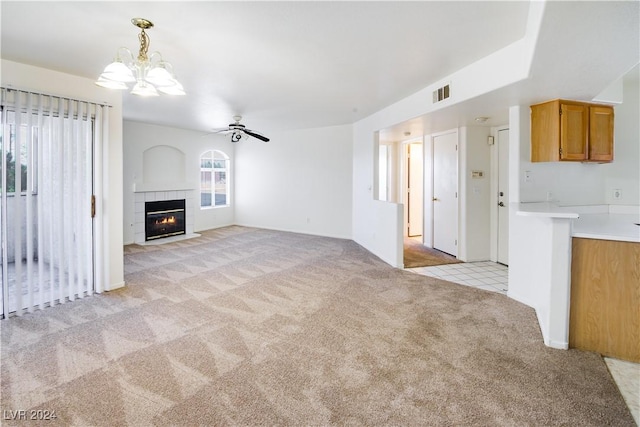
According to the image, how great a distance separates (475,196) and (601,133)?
2021 mm

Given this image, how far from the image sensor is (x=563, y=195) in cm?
374

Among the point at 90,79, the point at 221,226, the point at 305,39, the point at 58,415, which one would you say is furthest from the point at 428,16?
the point at 221,226

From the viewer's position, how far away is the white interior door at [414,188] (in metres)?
7.59

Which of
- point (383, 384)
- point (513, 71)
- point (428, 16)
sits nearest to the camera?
point (383, 384)

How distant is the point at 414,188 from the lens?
7684 mm

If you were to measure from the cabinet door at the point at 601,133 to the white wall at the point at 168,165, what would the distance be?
296 inches

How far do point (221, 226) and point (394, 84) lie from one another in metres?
6.39

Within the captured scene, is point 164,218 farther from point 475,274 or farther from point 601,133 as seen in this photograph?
point 601,133

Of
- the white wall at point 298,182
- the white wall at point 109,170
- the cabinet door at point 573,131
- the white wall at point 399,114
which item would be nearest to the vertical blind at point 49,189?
the white wall at point 109,170

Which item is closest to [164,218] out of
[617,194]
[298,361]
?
[298,361]

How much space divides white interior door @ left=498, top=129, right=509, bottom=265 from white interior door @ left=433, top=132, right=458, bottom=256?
25.9 inches

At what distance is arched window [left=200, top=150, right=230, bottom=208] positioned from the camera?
27.5 feet

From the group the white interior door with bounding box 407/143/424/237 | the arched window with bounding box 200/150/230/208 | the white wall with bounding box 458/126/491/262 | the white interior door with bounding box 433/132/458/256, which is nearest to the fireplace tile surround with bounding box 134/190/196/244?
the arched window with bounding box 200/150/230/208

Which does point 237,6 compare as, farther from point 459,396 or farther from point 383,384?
point 459,396
